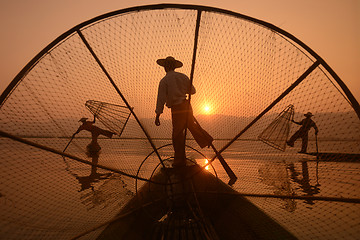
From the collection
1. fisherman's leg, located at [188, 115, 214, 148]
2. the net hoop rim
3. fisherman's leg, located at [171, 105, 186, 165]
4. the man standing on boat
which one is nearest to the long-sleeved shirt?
the man standing on boat

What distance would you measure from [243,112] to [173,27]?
5.25ft

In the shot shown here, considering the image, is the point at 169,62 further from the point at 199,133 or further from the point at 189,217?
the point at 189,217

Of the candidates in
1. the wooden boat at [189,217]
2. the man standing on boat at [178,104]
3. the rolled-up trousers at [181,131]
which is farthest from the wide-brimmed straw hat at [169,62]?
the wooden boat at [189,217]

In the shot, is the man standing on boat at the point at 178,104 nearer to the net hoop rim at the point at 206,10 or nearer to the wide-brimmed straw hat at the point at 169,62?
the wide-brimmed straw hat at the point at 169,62

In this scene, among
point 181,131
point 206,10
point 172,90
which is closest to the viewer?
point 206,10

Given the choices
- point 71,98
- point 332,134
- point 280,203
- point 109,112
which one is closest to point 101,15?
point 71,98

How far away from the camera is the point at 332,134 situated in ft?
9.22

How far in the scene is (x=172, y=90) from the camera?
3.08 metres

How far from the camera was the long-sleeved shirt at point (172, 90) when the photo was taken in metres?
3.08

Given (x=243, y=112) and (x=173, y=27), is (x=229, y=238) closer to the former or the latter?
(x=243, y=112)

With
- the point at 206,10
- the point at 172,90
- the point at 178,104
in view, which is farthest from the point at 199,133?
the point at 206,10

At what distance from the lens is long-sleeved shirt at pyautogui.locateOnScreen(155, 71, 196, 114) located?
121 inches

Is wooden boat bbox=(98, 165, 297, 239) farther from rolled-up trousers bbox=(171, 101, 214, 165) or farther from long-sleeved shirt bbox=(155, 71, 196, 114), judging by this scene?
long-sleeved shirt bbox=(155, 71, 196, 114)

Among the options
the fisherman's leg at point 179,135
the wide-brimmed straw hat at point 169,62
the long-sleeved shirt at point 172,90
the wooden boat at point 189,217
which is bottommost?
the wooden boat at point 189,217
